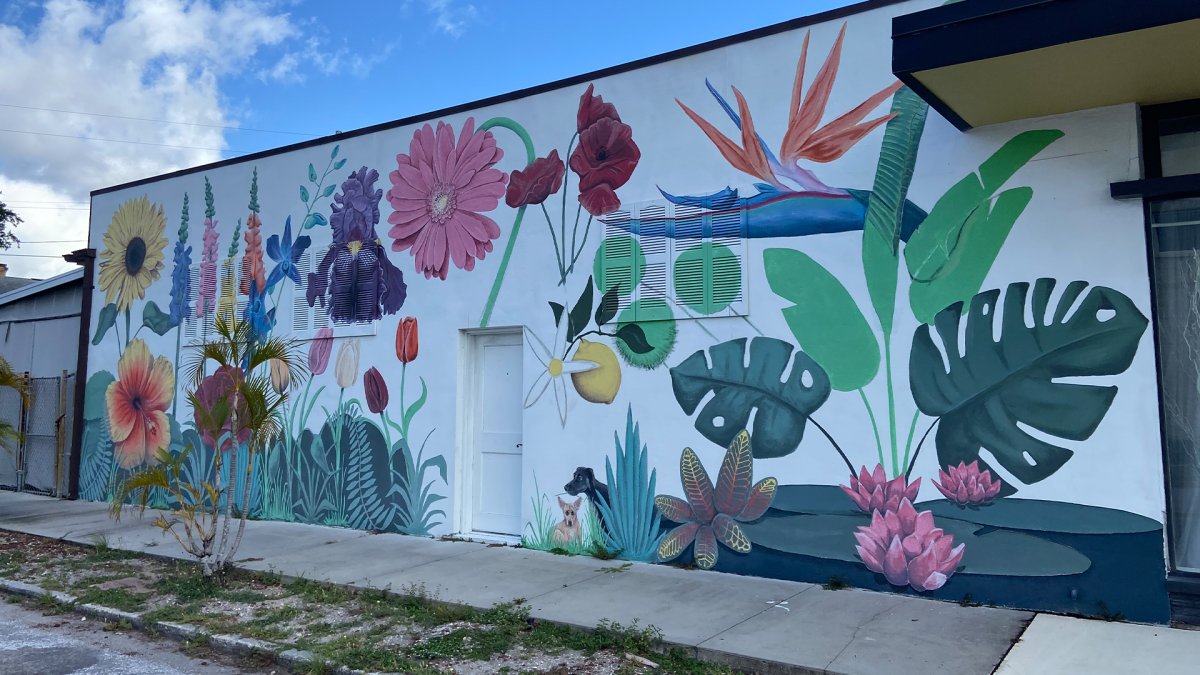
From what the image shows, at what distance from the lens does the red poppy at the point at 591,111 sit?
29.6 ft

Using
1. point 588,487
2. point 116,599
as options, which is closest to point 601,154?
point 588,487

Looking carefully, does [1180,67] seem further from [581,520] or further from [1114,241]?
[581,520]

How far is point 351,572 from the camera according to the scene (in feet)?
26.9

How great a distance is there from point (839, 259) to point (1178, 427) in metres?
2.81

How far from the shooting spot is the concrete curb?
5.90 metres

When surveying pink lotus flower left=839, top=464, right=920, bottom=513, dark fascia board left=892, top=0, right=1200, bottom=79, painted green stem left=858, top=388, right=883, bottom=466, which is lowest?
pink lotus flower left=839, top=464, right=920, bottom=513

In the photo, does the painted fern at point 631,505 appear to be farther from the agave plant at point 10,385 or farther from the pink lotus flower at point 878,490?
the agave plant at point 10,385

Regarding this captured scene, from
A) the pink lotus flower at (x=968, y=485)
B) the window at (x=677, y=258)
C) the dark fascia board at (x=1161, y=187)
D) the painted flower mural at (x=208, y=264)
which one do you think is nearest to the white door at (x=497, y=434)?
the window at (x=677, y=258)

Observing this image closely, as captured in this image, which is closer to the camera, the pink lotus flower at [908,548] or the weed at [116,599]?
the pink lotus flower at [908,548]

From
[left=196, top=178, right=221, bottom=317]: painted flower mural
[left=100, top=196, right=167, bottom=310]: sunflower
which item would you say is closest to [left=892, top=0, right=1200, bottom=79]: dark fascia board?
[left=196, top=178, right=221, bottom=317]: painted flower mural

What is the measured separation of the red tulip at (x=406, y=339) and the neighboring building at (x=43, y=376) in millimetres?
7262

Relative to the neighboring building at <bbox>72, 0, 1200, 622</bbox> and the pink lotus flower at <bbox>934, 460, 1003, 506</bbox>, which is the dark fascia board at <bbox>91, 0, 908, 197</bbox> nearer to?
the neighboring building at <bbox>72, 0, 1200, 622</bbox>

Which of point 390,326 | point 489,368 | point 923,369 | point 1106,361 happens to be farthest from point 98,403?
point 1106,361

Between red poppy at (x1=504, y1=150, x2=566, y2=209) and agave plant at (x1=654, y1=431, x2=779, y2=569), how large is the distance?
10.5ft
